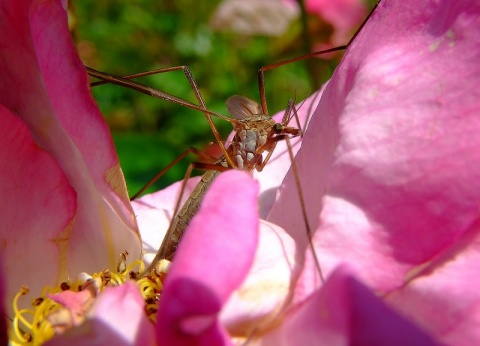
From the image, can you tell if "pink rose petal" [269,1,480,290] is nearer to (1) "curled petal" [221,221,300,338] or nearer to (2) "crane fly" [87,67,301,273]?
(1) "curled petal" [221,221,300,338]

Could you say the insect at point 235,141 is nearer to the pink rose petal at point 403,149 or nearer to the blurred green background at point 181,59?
the pink rose petal at point 403,149

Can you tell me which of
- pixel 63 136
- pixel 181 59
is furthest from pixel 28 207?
pixel 181 59

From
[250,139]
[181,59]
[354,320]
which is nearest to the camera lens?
[354,320]

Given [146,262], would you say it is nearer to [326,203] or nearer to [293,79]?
[326,203]

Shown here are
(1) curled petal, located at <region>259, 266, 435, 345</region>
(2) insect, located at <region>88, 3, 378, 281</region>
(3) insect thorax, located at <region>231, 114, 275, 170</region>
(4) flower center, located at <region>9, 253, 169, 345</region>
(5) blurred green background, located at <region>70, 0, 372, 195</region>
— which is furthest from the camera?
(5) blurred green background, located at <region>70, 0, 372, 195</region>

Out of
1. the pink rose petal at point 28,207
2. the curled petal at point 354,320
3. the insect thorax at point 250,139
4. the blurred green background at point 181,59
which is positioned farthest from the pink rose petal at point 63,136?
the blurred green background at point 181,59

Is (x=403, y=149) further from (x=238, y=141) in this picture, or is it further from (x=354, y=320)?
(x=238, y=141)

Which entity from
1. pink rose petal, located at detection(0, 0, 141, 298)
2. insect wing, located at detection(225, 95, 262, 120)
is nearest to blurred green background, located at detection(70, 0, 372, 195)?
insect wing, located at detection(225, 95, 262, 120)
